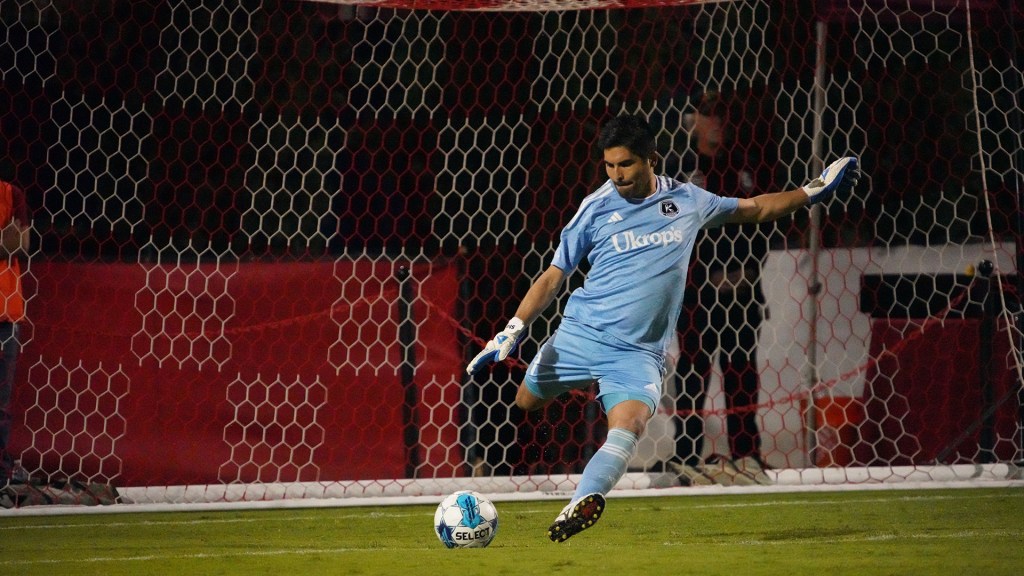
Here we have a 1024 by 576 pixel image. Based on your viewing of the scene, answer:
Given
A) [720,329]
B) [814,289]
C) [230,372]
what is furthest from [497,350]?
[814,289]

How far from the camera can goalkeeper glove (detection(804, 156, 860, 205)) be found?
4.78m

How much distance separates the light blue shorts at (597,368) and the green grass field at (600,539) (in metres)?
0.54

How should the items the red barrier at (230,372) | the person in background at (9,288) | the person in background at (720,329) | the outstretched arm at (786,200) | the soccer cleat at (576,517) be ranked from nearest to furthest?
the soccer cleat at (576,517)
the outstretched arm at (786,200)
the person in background at (9,288)
the red barrier at (230,372)
the person in background at (720,329)

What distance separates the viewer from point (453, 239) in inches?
285

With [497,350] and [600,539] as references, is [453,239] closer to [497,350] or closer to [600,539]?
[497,350]

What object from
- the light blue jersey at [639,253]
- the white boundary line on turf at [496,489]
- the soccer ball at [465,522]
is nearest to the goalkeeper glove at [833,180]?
the light blue jersey at [639,253]

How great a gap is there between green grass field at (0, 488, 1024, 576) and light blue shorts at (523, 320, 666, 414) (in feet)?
1.76

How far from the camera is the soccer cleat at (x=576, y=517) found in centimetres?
395

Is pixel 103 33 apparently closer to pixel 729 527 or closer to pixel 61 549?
pixel 61 549

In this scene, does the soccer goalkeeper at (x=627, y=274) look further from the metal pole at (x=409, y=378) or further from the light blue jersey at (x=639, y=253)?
the metal pole at (x=409, y=378)

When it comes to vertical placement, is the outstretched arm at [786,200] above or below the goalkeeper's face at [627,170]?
below

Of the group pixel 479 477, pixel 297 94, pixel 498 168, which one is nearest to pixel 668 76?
pixel 498 168

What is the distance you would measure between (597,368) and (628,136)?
0.84 meters

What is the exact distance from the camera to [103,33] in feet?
23.0
